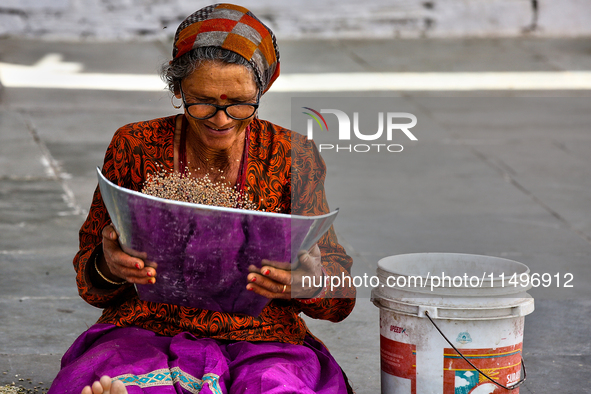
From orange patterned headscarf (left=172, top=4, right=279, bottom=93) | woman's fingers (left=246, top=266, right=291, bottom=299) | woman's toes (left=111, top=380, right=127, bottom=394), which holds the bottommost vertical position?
woman's toes (left=111, top=380, right=127, bottom=394)

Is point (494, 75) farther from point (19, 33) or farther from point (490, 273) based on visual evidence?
point (490, 273)

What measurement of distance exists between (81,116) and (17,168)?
1.61m

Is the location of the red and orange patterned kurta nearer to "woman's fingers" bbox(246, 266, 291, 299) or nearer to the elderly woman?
the elderly woman

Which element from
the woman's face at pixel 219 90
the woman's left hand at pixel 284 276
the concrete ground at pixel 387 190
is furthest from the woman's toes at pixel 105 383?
the concrete ground at pixel 387 190

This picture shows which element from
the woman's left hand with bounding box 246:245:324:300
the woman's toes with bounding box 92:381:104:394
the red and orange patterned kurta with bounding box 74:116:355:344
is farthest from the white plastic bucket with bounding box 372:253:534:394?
the woman's toes with bounding box 92:381:104:394

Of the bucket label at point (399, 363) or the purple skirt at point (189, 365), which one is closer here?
the purple skirt at point (189, 365)

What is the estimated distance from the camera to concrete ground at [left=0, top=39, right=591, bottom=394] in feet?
11.2

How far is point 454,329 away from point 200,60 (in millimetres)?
976

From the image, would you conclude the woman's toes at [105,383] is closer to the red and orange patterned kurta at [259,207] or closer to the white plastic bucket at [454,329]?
the red and orange patterned kurta at [259,207]

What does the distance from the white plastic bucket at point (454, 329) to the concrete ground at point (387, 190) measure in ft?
2.39

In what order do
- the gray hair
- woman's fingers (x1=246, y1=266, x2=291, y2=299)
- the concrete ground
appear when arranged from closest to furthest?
woman's fingers (x1=246, y1=266, x2=291, y2=299)
the gray hair
the concrete ground

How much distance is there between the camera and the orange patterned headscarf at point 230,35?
2055 millimetres

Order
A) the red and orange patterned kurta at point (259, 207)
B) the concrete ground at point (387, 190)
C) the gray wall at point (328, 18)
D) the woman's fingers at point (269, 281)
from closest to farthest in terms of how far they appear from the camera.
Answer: the woman's fingers at point (269, 281), the red and orange patterned kurta at point (259, 207), the concrete ground at point (387, 190), the gray wall at point (328, 18)

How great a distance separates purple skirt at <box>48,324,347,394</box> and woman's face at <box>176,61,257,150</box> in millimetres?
555
